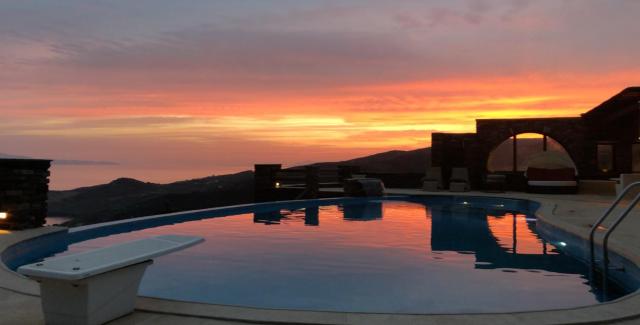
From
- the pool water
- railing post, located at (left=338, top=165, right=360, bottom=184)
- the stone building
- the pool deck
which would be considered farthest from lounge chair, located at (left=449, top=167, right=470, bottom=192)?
the pool deck

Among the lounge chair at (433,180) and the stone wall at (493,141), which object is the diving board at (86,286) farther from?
the stone wall at (493,141)

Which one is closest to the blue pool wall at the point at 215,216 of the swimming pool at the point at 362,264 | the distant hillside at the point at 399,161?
the swimming pool at the point at 362,264

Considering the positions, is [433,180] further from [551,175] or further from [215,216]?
[215,216]

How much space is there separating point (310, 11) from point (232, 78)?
413 cm

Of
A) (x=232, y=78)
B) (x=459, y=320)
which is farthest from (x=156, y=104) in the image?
(x=459, y=320)

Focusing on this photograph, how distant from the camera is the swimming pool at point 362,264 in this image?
240 inches

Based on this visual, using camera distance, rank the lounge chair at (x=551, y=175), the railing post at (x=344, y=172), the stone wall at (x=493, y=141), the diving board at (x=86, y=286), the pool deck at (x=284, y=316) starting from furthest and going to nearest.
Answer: the railing post at (x=344, y=172), the stone wall at (x=493, y=141), the lounge chair at (x=551, y=175), the pool deck at (x=284, y=316), the diving board at (x=86, y=286)

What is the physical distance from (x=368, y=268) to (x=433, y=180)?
17.5m

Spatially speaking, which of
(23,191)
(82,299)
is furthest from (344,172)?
(82,299)

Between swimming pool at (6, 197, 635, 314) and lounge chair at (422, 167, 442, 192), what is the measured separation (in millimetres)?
9481

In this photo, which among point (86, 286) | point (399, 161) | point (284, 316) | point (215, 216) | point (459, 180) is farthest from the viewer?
point (399, 161)

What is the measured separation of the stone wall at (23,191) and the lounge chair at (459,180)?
1807 centimetres

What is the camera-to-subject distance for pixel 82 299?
3783 mm

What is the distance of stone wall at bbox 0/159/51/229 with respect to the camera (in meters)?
8.90
